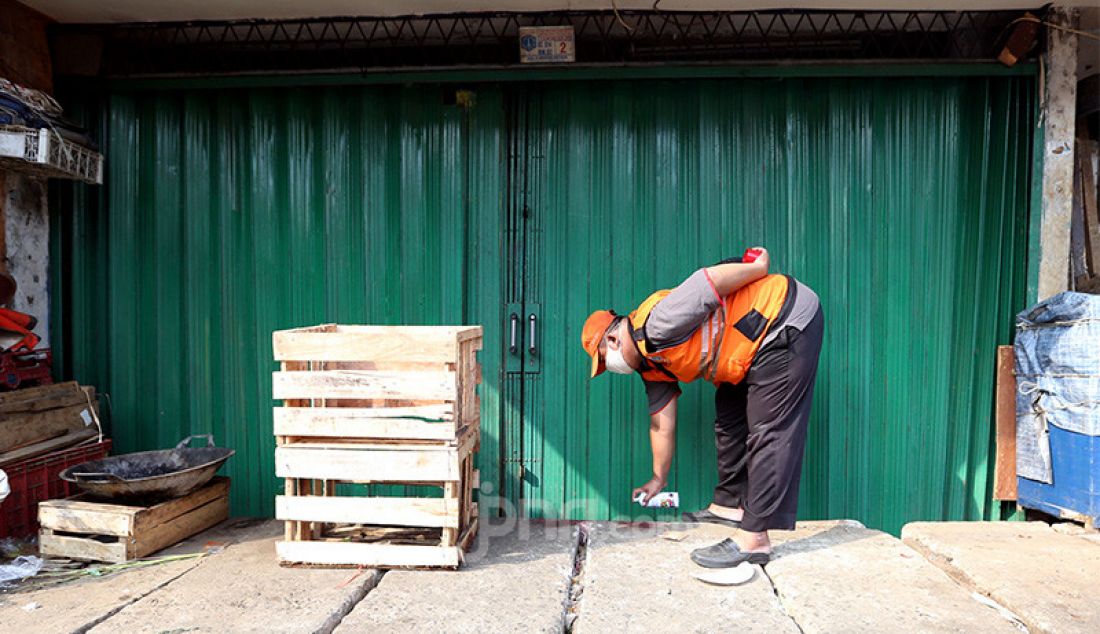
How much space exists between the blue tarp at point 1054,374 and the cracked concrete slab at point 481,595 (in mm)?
3046

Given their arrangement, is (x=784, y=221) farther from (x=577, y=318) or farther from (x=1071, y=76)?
(x=1071, y=76)

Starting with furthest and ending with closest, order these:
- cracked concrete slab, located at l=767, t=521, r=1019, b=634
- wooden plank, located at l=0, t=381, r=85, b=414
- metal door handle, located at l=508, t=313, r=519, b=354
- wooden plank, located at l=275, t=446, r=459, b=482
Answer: metal door handle, located at l=508, t=313, r=519, b=354 → wooden plank, located at l=0, t=381, r=85, b=414 → wooden plank, located at l=275, t=446, r=459, b=482 → cracked concrete slab, located at l=767, t=521, r=1019, b=634

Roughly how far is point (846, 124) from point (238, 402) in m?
4.83

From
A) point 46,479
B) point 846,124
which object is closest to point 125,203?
point 46,479

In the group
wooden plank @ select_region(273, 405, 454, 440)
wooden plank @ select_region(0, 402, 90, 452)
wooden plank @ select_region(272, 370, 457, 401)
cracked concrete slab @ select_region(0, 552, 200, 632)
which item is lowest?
cracked concrete slab @ select_region(0, 552, 200, 632)

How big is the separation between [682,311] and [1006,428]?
2719 millimetres

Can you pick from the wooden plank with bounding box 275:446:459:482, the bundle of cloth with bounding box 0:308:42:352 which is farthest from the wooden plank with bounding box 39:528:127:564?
the bundle of cloth with bounding box 0:308:42:352

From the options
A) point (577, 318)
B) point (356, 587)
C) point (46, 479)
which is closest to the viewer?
point (356, 587)

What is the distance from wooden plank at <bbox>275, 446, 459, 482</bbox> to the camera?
3143 millimetres

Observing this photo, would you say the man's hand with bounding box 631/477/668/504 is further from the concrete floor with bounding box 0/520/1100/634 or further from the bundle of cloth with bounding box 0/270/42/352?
the bundle of cloth with bounding box 0/270/42/352

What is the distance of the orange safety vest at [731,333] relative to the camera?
130 inches

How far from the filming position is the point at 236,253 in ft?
14.7

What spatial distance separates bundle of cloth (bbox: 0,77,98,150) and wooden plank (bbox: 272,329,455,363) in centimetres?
227

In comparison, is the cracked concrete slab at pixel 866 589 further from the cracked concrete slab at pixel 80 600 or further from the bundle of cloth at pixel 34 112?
the bundle of cloth at pixel 34 112
